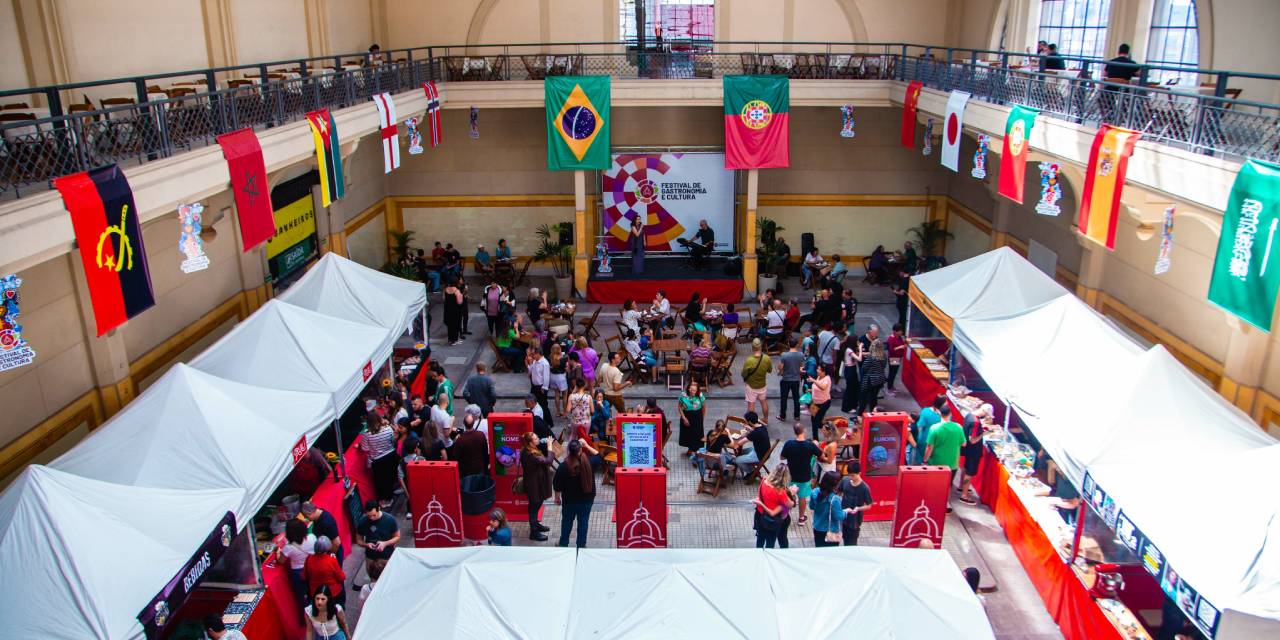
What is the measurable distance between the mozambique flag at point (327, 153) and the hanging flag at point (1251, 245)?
11158mm

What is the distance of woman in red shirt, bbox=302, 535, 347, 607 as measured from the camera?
833 centimetres

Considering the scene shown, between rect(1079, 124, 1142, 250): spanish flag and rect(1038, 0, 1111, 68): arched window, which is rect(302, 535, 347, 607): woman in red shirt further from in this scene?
rect(1038, 0, 1111, 68): arched window

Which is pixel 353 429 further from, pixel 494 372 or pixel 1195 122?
pixel 1195 122

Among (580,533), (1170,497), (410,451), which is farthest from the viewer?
(410,451)

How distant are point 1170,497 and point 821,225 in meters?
14.6

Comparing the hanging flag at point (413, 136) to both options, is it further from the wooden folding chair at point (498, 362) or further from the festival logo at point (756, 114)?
the festival logo at point (756, 114)

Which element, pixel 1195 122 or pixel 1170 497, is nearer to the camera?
pixel 1170 497

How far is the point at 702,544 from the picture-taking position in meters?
10.4

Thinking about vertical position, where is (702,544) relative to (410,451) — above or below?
below

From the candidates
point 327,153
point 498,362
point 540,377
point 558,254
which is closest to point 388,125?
point 327,153

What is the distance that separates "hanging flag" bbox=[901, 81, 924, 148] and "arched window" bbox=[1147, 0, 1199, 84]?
14.2 ft

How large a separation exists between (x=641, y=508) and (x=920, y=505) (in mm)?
3085

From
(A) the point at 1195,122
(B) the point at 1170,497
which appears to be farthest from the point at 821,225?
(B) the point at 1170,497

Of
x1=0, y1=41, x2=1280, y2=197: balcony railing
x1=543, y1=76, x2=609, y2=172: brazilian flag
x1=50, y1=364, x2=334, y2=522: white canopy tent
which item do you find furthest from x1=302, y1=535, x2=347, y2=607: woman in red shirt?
x1=543, y1=76, x2=609, y2=172: brazilian flag
